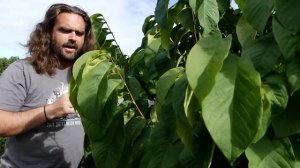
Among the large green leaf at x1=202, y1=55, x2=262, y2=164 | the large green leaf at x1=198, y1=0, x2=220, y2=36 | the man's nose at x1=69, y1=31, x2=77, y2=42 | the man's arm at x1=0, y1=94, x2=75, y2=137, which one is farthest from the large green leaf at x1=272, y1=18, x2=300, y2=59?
the man's nose at x1=69, y1=31, x2=77, y2=42

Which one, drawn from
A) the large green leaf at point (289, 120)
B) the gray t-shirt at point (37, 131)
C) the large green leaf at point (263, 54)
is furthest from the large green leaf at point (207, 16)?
the gray t-shirt at point (37, 131)

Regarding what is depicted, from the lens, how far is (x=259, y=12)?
900mm

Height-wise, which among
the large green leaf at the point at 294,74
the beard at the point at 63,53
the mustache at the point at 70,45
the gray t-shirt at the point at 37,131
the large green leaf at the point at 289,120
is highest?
the large green leaf at the point at 294,74

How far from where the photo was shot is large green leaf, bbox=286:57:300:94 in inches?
33.9

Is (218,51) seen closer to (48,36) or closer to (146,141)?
(146,141)

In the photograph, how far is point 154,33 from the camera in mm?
1667

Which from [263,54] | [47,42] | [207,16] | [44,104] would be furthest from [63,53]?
[263,54]

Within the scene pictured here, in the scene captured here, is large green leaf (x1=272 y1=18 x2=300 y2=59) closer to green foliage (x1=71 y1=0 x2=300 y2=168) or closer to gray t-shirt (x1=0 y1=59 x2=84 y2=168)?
green foliage (x1=71 y1=0 x2=300 y2=168)

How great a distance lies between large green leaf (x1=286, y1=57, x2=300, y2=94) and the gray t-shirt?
187 centimetres

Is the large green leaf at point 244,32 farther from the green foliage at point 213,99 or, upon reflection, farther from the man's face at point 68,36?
the man's face at point 68,36

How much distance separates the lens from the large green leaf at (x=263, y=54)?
91 centimetres

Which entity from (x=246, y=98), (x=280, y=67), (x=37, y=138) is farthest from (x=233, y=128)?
(x=37, y=138)

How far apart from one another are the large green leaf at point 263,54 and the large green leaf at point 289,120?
0.08 meters

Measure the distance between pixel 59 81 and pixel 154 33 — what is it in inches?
45.4
